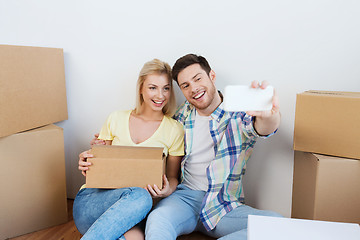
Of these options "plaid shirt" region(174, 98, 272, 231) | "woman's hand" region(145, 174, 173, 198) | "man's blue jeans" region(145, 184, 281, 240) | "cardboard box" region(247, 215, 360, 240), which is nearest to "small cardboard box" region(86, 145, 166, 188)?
"woman's hand" region(145, 174, 173, 198)

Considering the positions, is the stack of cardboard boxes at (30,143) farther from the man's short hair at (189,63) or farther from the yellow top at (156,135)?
the man's short hair at (189,63)

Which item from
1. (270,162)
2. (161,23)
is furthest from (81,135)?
(270,162)

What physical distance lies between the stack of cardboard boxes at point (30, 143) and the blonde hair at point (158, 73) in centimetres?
39

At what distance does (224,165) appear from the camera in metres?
1.22

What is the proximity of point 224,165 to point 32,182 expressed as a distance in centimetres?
81

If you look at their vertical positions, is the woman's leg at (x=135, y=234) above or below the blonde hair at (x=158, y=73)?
below

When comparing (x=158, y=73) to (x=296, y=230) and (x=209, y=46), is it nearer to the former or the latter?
(x=209, y=46)

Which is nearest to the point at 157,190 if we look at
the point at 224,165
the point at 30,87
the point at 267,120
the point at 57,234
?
the point at 224,165

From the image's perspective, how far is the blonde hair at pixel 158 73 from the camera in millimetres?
1309

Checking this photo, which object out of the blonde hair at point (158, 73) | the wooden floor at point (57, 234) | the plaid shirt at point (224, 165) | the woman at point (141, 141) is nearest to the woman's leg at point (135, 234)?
the woman at point (141, 141)

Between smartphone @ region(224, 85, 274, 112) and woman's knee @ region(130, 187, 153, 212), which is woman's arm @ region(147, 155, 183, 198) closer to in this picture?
woman's knee @ region(130, 187, 153, 212)

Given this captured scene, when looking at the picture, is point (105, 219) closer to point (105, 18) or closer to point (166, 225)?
point (166, 225)

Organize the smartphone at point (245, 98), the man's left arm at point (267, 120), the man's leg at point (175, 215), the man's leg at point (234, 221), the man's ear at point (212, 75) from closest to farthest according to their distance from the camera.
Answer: the smartphone at point (245, 98), the man's left arm at point (267, 120), the man's leg at point (175, 215), the man's leg at point (234, 221), the man's ear at point (212, 75)

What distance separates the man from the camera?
118 centimetres
